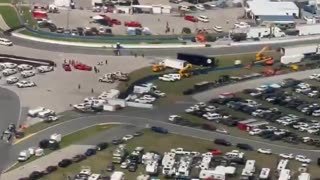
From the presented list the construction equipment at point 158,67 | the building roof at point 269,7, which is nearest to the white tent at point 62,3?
the building roof at point 269,7

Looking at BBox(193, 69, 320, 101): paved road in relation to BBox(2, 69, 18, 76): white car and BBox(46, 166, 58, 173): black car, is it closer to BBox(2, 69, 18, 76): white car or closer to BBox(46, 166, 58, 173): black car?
BBox(2, 69, 18, 76): white car

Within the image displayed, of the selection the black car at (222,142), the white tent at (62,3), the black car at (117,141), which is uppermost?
the white tent at (62,3)

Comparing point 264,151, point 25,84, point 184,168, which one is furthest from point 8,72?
point 184,168

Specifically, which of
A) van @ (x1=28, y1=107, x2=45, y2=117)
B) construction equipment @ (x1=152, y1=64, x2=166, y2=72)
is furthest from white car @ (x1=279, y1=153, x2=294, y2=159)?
construction equipment @ (x1=152, y1=64, x2=166, y2=72)

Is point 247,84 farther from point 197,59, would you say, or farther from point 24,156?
point 24,156

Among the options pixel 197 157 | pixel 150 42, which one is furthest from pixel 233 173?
pixel 150 42

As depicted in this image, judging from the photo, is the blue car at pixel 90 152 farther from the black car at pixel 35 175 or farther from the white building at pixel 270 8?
the white building at pixel 270 8

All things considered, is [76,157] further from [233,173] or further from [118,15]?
[118,15]
